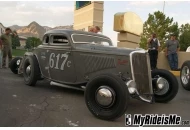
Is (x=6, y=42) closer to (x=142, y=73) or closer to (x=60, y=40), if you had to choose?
(x=60, y=40)

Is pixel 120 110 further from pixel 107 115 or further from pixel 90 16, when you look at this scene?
pixel 90 16

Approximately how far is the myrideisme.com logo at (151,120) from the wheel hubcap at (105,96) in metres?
0.43

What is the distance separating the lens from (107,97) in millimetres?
4203

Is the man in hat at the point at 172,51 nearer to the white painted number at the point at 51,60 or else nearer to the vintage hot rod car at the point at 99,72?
the vintage hot rod car at the point at 99,72

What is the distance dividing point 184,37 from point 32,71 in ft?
180

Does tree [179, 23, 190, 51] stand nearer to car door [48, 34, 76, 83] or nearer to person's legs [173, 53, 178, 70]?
person's legs [173, 53, 178, 70]

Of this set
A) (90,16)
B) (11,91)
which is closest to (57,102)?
(11,91)

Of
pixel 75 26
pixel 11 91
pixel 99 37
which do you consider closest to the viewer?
pixel 11 91

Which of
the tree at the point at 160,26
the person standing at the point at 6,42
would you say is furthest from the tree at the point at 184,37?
the person standing at the point at 6,42

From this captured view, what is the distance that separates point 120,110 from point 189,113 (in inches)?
65.6

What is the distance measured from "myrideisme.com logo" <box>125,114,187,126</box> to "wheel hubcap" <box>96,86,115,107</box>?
16.8 inches

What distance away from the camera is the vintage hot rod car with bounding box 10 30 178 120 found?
13.8ft

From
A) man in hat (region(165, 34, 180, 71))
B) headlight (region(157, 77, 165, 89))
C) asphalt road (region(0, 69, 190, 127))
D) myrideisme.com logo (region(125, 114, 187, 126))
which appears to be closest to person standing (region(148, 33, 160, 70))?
man in hat (region(165, 34, 180, 71))

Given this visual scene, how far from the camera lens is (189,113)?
4922mm
